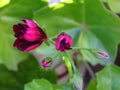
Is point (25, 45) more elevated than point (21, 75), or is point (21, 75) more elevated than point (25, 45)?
point (25, 45)

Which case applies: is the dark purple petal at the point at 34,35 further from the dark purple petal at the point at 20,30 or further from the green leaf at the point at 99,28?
the green leaf at the point at 99,28

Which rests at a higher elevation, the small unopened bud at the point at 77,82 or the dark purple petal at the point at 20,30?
the dark purple petal at the point at 20,30

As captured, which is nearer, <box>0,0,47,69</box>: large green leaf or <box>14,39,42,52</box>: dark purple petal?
<box>14,39,42,52</box>: dark purple petal

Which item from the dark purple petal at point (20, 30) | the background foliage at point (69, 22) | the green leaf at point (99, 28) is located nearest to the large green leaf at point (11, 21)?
the background foliage at point (69, 22)

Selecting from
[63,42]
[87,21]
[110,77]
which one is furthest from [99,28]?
[63,42]

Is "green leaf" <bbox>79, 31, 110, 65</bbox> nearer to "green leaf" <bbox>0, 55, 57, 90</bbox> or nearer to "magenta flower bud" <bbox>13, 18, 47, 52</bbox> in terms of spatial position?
"green leaf" <bbox>0, 55, 57, 90</bbox>

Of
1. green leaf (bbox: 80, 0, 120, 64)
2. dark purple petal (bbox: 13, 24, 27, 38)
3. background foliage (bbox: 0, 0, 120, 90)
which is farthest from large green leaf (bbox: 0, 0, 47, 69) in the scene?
dark purple petal (bbox: 13, 24, 27, 38)

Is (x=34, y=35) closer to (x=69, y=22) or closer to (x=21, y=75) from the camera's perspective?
(x=69, y=22)
